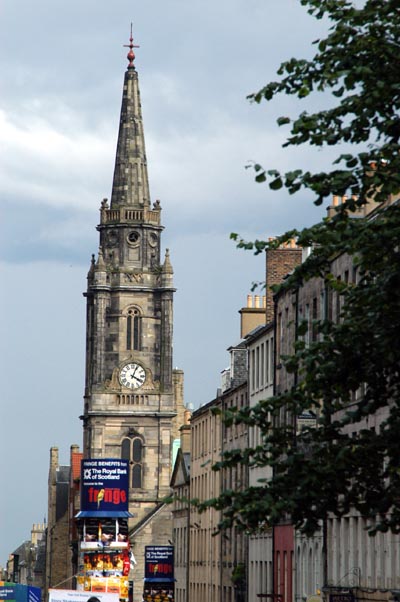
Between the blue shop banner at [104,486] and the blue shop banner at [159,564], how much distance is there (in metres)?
8.59

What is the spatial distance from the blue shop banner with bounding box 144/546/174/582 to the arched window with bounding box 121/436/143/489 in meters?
30.5

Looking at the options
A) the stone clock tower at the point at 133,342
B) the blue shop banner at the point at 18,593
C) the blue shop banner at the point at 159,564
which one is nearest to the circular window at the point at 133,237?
the stone clock tower at the point at 133,342

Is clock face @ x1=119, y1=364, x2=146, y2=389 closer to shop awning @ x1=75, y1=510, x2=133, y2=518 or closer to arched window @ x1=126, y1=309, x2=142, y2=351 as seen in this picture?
arched window @ x1=126, y1=309, x2=142, y2=351

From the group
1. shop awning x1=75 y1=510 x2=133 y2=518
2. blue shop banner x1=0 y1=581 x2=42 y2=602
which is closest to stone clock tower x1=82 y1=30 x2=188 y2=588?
shop awning x1=75 y1=510 x2=133 y2=518

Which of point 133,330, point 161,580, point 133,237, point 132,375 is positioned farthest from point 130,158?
point 161,580

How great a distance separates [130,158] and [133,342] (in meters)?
15.3

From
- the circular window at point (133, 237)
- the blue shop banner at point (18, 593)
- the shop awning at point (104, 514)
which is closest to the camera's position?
the blue shop banner at point (18, 593)

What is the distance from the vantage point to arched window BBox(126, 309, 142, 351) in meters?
149

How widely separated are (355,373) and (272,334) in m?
46.6

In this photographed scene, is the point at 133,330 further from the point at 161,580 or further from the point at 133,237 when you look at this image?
the point at 161,580

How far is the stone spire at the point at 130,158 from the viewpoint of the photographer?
149 m

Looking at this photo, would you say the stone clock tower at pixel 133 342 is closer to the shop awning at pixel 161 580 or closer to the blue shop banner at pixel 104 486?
the shop awning at pixel 161 580

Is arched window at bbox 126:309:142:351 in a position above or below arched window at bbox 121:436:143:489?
above

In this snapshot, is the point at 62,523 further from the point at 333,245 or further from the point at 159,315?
the point at 333,245
